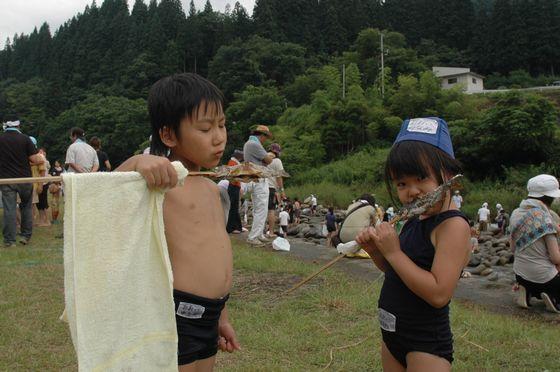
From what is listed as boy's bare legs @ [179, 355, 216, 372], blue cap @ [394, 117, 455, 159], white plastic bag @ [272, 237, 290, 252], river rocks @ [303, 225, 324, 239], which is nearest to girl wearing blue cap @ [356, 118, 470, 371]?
blue cap @ [394, 117, 455, 159]

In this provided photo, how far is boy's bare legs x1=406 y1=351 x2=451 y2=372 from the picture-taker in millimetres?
2195

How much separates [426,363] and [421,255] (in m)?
0.45

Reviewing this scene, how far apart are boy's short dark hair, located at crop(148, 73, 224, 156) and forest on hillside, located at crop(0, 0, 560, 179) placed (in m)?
25.6

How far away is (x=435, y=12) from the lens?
245 ft

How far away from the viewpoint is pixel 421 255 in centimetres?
229

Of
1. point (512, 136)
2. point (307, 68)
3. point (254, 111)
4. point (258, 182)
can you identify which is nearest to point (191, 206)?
point (258, 182)

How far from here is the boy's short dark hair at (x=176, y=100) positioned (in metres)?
2.14

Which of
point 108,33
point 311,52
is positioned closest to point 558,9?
point 311,52

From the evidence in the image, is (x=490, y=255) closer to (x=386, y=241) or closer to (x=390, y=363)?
(x=390, y=363)

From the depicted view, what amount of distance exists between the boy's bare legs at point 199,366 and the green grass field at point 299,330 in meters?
1.45

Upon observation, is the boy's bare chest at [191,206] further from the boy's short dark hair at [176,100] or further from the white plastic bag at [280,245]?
the white plastic bag at [280,245]

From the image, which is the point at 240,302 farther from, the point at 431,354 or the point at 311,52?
the point at 311,52

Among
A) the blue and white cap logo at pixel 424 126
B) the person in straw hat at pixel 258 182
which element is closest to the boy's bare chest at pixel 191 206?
the blue and white cap logo at pixel 424 126

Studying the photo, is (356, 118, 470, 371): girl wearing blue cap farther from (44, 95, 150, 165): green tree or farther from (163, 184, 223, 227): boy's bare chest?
(44, 95, 150, 165): green tree
